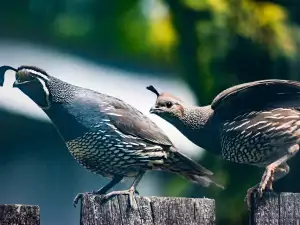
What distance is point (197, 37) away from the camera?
7.13 feet

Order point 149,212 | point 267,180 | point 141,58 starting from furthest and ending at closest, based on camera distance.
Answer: point 141,58 < point 267,180 < point 149,212

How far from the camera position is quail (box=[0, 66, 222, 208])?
1.74 m

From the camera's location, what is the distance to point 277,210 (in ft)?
4.33

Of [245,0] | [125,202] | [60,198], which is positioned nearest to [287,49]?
[245,0]

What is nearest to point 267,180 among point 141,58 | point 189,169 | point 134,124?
point 189,169

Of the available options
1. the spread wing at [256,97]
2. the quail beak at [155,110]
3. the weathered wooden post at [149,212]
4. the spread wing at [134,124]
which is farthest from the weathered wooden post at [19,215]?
the spread wing at [256,97]

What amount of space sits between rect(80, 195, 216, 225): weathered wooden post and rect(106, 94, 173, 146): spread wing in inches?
20.5

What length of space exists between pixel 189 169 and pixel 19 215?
793mm

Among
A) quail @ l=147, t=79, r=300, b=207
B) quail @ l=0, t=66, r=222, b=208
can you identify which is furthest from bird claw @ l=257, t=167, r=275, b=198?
quail @ l=0, t=66, r=222, b=208

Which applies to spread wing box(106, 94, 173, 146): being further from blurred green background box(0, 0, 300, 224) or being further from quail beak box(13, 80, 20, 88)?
quail beak box(13, 80, 20, 88)

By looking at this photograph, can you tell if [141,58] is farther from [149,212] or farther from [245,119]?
[149,212]

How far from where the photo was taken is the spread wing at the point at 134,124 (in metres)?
1.78

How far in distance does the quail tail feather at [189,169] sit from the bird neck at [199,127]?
78 mm

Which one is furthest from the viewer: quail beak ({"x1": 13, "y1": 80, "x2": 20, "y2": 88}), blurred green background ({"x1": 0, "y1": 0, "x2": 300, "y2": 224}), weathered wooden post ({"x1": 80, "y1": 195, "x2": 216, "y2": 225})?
blurred green background ({"x1": 0, "y1": 0, "x2": 300, "y2": 224})
